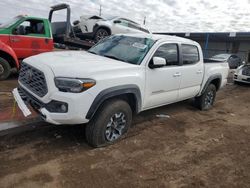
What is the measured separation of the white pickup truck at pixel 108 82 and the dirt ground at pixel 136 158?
Result: 458mm

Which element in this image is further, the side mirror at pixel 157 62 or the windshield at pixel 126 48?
the windshield at pixel 126 48

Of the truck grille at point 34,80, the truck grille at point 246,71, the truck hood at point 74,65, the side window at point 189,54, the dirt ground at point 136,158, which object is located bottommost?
the dirt ground at point 136,158

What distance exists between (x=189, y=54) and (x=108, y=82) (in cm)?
276

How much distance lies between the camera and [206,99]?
6.83 m

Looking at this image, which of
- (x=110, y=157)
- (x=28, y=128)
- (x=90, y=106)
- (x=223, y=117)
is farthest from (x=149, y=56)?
(x=223, y=117)

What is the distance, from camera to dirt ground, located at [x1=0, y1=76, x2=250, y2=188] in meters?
3.21

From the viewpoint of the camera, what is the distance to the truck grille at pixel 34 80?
11.8ft

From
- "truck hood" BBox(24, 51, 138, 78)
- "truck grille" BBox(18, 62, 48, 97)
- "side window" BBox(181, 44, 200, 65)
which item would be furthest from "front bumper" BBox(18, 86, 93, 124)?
"side window" BBox(181, 44, 200, 65)

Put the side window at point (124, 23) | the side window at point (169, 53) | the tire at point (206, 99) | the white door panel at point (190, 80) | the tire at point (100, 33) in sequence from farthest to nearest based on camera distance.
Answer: the side window at point (124, 23)
the tire at point (100, 33)
the tire at point (206, 99)
the white door panel at point (190, 80)
the side window at point (169, 53)

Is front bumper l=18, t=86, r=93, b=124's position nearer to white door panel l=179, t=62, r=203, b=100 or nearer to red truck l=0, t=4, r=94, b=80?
white door panel l=179, t=62, r=203, b=100

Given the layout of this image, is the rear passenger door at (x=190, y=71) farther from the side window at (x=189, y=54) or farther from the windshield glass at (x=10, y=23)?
the windshield glass at (x=10, y=23)

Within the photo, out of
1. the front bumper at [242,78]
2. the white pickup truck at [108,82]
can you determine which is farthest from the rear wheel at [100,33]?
the front bumper at [242,78]

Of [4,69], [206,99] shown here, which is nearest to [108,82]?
[206,99]

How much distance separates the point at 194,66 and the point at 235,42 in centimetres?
3170
